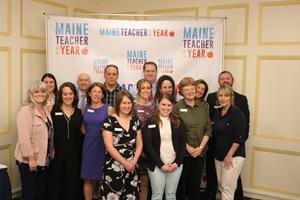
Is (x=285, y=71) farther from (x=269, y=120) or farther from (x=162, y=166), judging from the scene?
(x=162, y=166)

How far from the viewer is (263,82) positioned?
387 cm

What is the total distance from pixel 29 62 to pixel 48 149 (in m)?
1.23

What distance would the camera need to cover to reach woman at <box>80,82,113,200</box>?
3105 mm

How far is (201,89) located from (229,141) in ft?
2.38

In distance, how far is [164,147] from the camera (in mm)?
2961

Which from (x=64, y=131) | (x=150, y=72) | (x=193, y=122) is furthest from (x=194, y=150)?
(x=64, y=131)

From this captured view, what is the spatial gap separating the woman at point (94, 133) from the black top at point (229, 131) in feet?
3.54

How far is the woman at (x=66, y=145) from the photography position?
3123 mm

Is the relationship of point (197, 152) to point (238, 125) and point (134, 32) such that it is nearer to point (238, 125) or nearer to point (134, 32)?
point (238, 125)

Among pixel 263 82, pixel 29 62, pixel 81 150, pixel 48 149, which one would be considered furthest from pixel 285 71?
pixel 29 62

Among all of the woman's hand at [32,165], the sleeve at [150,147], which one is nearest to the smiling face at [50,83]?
the woman's hand at [32,165]

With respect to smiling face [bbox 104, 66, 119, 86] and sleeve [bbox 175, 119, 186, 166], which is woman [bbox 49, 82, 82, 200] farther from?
sleeve [bbox 175, 119, 186, 166]

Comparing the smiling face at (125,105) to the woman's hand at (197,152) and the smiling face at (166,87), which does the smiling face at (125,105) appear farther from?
the woman's hand at (197,152)

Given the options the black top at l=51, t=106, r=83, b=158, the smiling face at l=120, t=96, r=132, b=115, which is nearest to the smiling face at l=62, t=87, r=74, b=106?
the black top at l=51, t=106, r=83, b=158
